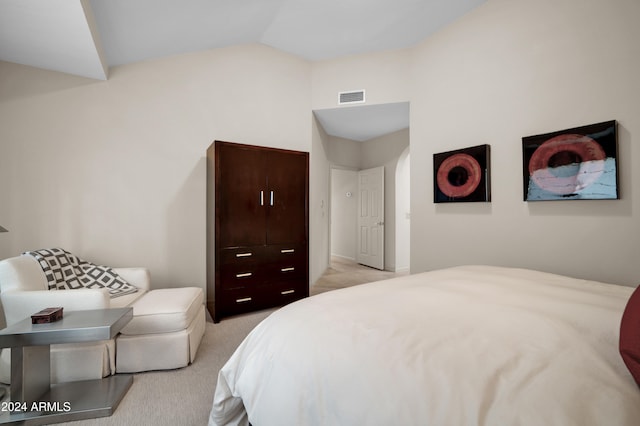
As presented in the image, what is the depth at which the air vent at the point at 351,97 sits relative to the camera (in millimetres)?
3930

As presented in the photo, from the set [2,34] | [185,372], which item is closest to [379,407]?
[185,372]

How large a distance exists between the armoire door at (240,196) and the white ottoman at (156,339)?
92 centimetres

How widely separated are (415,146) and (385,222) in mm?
2276

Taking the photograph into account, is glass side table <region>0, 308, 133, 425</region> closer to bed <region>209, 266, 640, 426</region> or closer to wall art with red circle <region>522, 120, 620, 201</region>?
bed <region>209, 266, 640, 426</region>

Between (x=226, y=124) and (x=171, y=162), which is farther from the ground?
(x=226, y=124)

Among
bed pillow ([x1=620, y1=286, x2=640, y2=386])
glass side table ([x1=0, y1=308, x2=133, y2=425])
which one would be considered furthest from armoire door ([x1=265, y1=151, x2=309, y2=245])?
bed pillow ([x1=620, y1=286, x2=640, y2=386])

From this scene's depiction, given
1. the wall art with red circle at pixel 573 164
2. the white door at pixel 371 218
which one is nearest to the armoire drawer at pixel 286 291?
the wall art with red circle at pixel 573 164

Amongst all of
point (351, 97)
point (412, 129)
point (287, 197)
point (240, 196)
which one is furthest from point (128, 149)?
point (412, 129)

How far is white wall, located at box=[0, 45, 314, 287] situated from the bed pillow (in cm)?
344

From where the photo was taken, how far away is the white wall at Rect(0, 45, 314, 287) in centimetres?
271

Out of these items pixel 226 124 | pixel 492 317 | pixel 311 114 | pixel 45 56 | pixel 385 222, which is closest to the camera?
pixel 492 317

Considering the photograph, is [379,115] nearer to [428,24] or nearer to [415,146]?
[415,146]

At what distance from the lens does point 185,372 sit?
1.99 meters

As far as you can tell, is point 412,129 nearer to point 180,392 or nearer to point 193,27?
point 193,27
